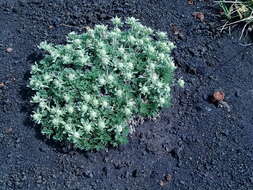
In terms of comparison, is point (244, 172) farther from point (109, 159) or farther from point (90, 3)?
point (90, 3)

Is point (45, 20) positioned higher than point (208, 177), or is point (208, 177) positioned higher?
point (45, 20)

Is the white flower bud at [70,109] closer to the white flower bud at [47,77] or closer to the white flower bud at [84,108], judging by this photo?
the white flower bud at [84,108]

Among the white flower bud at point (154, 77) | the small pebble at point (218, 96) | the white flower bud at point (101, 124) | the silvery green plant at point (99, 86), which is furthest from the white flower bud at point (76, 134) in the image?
the small pebble at point (218, 96)

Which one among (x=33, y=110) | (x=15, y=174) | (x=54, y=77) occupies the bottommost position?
(x=15, y=174)

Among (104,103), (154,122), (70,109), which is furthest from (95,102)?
(154,122)

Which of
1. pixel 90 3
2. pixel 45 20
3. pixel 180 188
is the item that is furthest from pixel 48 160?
pixel 90 3

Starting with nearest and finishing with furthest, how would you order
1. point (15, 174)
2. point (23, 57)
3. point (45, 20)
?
1. point (15, 174)
2. point (23, 57)
3. point (45, 20)
